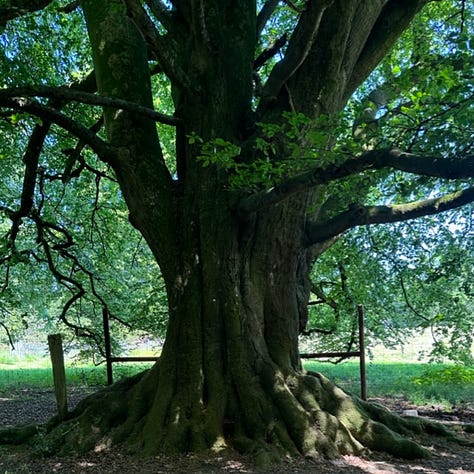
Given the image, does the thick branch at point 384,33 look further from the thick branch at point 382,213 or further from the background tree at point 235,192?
the thick branch at point 382,213

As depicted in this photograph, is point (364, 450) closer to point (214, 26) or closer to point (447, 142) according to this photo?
point (447, 142)

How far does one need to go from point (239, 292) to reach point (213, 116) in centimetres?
195

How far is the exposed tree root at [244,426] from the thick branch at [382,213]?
5.55 feet

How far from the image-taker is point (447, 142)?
3.99 m

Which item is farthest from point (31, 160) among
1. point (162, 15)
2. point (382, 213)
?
point (382, 213)

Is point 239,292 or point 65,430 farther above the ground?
point 239,292

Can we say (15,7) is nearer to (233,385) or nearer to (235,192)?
(235,192)

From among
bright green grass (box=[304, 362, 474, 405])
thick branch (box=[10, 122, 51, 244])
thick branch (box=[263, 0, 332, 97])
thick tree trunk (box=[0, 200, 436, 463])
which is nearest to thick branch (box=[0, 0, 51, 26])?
thick branch (box=[10, 122, 51, 244])

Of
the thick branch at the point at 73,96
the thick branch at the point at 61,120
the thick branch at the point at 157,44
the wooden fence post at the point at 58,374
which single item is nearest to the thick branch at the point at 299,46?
the thick branch at the point at 157,44

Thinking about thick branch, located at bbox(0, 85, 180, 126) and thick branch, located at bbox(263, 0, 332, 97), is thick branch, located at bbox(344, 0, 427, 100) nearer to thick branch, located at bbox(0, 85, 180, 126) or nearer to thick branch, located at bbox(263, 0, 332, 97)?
thick branch, located at bbox(263, 0, 332, 97)

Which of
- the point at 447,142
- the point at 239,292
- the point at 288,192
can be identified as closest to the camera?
the point at 447,142

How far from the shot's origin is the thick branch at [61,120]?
496cm

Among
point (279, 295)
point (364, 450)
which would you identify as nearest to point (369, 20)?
point (279, 295)

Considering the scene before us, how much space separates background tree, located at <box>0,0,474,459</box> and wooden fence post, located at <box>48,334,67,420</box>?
19cm
